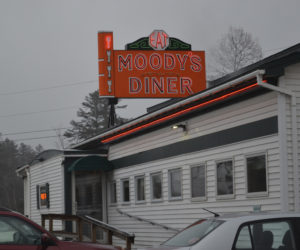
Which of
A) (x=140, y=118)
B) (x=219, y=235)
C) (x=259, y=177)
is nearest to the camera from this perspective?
(x=219, y=235)

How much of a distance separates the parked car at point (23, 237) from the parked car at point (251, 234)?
74.1 inches

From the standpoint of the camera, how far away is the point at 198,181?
1717cm

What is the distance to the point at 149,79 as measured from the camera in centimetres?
2888

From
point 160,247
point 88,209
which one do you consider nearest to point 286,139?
point 160,247

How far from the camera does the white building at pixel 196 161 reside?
13.3 meters

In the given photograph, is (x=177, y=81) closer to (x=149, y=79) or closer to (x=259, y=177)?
(x=149, y=79)

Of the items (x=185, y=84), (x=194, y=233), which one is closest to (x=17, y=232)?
(x=194, y=233)

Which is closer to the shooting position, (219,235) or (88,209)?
(219,235)

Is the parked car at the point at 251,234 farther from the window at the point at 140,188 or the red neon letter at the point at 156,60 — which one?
the red neon letter at the point at 156,60

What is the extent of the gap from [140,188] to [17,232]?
1264cm

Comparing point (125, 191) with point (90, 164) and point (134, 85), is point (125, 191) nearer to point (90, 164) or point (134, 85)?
point (90, 164)

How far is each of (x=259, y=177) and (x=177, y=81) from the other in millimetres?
15560

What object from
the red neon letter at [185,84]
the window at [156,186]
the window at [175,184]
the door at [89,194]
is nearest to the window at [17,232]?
the window at [175,184]

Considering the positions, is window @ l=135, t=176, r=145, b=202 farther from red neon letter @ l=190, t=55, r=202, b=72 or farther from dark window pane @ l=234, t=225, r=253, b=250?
dark window pane @ l=234, t=225, r=253, b=250
